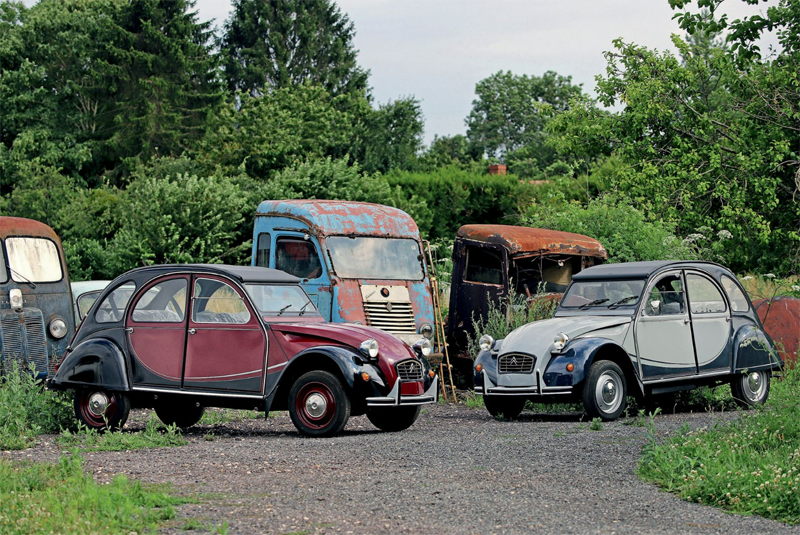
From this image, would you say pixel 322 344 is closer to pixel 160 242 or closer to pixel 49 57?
pixel 160 242

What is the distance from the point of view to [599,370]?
1208 centimetres

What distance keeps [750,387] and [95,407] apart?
27.7 ft

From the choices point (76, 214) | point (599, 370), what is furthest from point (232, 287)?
point (76, 214)

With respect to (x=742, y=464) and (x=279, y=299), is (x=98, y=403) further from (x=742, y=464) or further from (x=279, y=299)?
(x=742, y=464)

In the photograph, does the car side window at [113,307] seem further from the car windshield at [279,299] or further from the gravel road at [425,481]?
the gravel road at [425,481]

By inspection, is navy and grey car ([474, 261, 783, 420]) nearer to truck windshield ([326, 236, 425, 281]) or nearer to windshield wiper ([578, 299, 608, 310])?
windshield wiper ([578, 299, 608, 310])

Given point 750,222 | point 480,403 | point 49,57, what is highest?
point 49,57

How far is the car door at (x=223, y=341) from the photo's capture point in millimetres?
10984

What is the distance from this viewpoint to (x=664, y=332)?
12961 millimetres

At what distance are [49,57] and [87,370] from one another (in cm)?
4726

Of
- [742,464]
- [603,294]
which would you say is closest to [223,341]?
[603,294]

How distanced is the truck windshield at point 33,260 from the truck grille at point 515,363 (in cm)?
717

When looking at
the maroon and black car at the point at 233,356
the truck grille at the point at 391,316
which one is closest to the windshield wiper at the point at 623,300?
the maroon and black car at the point at 233,356

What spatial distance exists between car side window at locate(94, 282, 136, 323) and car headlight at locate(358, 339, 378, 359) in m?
2.82
